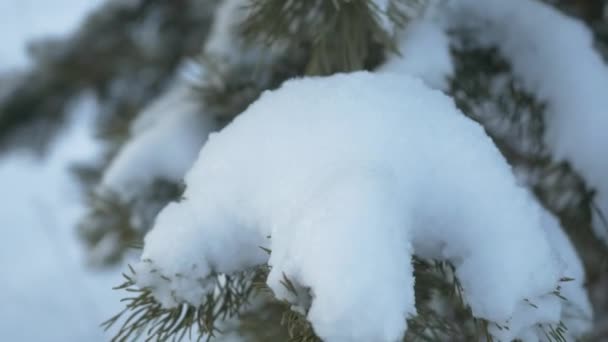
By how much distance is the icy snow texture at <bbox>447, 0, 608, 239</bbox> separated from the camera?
2.66 feet

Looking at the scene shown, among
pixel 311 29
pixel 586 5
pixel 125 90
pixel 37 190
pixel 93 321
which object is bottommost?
pixel 586 5

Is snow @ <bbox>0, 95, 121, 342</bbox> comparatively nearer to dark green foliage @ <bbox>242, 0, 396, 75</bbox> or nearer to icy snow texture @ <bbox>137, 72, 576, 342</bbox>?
dark green foliage @ <bbox>242, 0, 396, 75</bbox>

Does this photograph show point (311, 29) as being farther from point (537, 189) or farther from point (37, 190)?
point (37, 190)

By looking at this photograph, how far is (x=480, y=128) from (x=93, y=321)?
3.60 m

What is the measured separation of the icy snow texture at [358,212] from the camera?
0.44 m

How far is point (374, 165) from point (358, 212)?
7cm

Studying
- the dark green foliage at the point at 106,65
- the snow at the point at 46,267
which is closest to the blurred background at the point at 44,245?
the snow at the point at 46,267

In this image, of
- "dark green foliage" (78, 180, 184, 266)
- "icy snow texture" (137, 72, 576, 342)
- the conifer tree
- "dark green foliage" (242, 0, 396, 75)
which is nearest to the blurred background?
"dark green foliage" (78, 180, 184, 266)

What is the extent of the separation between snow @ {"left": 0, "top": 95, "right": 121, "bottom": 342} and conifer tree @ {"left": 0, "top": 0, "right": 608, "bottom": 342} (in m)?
2.33

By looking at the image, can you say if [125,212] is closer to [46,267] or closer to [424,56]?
[424,56]

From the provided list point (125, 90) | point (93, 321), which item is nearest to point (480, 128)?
point (125, 90)

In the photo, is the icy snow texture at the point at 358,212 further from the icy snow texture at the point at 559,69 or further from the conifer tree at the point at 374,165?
the icy snow texture at the point at 559,69

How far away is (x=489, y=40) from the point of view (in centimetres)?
89

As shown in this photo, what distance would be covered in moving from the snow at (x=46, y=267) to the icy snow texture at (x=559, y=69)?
8.82ft
